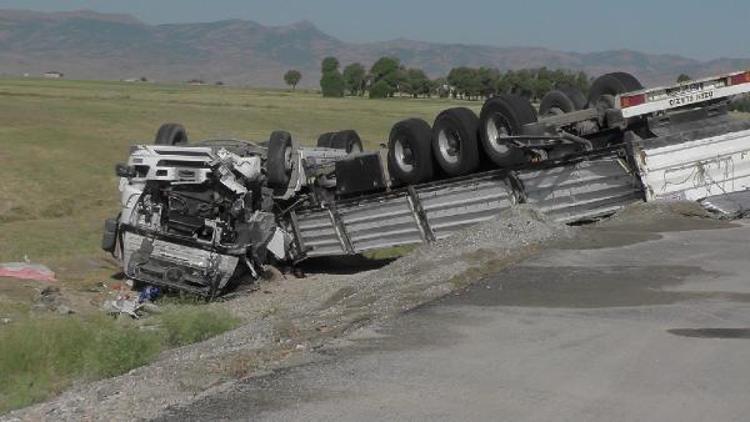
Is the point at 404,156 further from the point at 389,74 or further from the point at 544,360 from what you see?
the point at 389,74

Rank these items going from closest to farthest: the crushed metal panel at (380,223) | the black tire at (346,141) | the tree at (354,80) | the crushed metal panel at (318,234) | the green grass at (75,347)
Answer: the green grass at (75,347) → the crushed metal panel at (380,223) → the crushed metal panel at (318,234) → the black tire at (346,141) → the tree at (354,80)

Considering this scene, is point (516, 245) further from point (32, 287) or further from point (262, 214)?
point (32, 287)

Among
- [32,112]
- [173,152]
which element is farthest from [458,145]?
[32,112]

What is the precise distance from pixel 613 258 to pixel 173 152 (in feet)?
23.4

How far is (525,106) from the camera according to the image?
1241 centimetres

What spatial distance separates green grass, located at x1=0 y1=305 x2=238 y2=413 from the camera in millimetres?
8380

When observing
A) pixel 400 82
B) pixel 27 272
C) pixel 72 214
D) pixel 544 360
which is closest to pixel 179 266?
pixel 27 272

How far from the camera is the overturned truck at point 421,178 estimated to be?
39.7 feet

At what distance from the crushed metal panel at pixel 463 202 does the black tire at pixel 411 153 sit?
298 mm

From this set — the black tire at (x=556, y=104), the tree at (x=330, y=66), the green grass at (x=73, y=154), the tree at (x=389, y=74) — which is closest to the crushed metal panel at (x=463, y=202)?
the black tire at (x=556, y=104)

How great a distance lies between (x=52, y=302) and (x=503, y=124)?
253 inches

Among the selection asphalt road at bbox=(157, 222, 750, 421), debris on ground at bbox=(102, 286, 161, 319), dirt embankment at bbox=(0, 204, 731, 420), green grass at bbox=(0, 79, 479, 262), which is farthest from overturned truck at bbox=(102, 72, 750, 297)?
green grass at bbox=(0, 79, 479, 262)

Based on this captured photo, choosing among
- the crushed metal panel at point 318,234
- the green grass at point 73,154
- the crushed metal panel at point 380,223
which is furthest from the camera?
the green grass at point 73,154

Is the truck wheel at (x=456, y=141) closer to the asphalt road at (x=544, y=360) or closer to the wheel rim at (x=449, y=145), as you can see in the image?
the wheel rim at (x=449, y=145)
